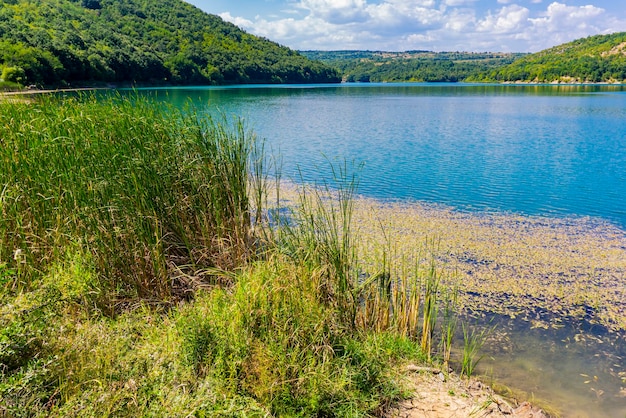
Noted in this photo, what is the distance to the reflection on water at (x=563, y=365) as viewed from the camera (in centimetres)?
365

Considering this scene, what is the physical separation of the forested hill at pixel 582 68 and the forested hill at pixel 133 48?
162 feet

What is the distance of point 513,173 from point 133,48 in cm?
7242

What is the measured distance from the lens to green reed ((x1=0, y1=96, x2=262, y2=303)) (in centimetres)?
396

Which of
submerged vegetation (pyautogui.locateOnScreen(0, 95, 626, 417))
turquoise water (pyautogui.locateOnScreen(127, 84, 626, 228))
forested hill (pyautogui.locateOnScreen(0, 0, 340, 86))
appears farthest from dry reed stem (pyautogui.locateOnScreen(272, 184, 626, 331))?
forested hill (pyautogui.locateOnScreen(0, 0, 340, 86))

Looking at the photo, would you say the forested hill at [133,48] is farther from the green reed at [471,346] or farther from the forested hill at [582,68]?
the forested hill at [582,68]

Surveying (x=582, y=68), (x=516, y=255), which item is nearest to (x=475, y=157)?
(x=516, y=255)

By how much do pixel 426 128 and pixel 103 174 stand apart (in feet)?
64.1

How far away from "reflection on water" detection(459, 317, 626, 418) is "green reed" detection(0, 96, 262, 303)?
286cm

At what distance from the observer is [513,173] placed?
41.0 ft

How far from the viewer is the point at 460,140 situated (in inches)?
715

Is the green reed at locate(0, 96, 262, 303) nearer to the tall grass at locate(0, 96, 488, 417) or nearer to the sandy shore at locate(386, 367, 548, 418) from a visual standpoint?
the tall grass at locate(0, 96, 488, 417)

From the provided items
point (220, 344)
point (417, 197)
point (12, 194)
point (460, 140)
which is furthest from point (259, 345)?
point (460, 140)

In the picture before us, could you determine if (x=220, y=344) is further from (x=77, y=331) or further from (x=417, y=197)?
(x=417, y=197)

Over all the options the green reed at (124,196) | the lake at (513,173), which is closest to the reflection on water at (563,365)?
the lake at (513,173)
